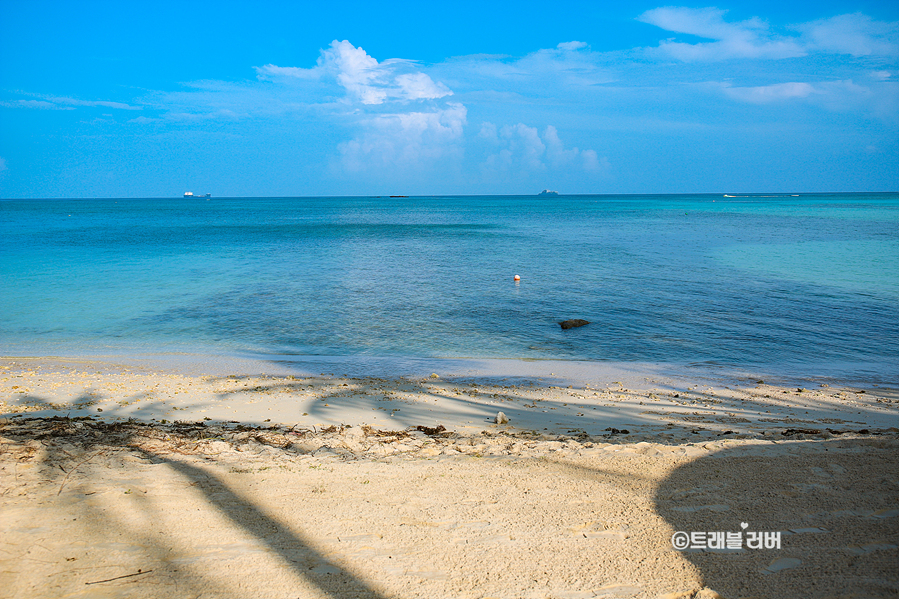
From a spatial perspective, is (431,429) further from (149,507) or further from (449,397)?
(149,507)

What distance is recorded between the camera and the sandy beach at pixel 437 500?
11.0ft

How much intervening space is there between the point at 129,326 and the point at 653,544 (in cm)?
1597

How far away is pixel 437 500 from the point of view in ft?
14.8

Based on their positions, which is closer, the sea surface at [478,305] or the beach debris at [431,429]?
the beach debris at [431,429]

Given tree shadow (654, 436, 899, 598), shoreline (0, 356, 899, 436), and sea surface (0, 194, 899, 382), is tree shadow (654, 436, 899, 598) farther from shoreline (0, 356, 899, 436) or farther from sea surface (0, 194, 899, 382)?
sea surface (0, 194, 899, 382)

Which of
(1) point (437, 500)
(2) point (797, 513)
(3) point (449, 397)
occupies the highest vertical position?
(2) point (797, 513)

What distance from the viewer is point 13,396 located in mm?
8461

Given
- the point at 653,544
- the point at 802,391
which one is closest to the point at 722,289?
the point at 802,391

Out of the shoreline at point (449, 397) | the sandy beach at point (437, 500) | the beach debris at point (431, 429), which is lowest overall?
the shoreline at point (449, 397)

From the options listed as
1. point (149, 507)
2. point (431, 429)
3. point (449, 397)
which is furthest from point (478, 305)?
point (149, 507)

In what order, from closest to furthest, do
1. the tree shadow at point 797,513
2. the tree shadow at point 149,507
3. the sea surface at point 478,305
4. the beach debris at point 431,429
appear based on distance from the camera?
1. the tree shadow at point 797,513
2. the tree shadow at point 149,507
3. the beach debris at point 431,429
4. the sea surface at point 478,305

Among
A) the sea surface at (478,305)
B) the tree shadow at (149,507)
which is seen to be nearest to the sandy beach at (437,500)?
the tree shadow at (149,507)

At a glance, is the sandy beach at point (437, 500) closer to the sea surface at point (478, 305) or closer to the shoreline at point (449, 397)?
the shoreline at point (449, 397)

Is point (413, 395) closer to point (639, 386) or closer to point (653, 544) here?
point (639, 386)
